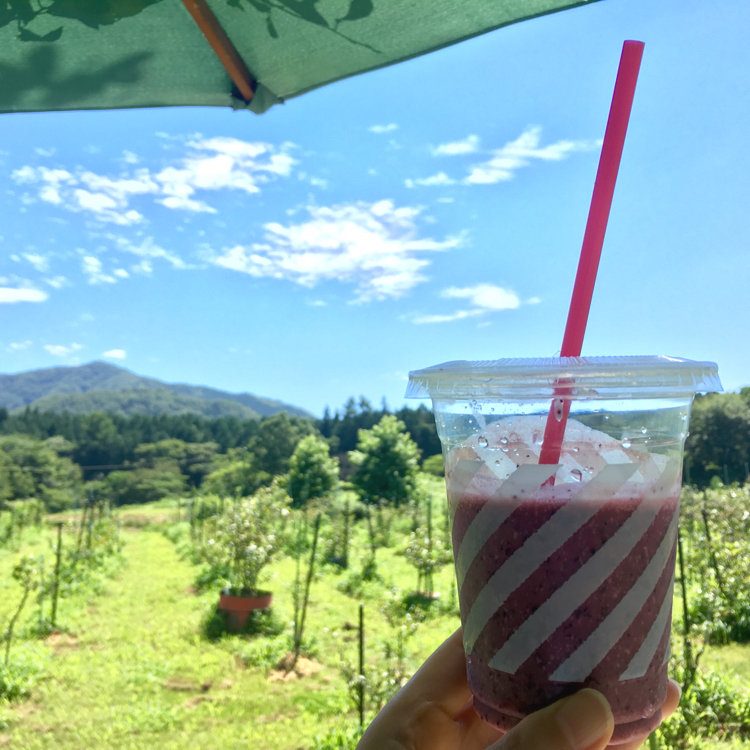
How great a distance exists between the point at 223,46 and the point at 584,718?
5.06 feet

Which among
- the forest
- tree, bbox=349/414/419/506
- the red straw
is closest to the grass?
the red straw

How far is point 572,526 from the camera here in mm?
728

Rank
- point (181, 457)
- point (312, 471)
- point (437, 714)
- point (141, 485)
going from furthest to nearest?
point (181, 457)
point (141, 485)
point (312, 471)
point (437, 714)

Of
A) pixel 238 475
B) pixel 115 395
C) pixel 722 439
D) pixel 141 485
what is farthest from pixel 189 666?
pixel 115 395

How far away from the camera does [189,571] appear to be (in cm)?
891

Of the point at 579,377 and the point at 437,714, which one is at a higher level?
the point at 579,377

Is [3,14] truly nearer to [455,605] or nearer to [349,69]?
[349,69]

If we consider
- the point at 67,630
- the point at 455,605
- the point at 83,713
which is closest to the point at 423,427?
the point at 455,605

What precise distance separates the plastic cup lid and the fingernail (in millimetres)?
329

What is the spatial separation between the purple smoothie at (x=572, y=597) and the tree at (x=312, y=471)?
1727 centimetres

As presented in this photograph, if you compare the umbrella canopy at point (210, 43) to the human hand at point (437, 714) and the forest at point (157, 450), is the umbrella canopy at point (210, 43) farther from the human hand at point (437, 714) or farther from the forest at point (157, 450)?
the forest at point (157, 450)

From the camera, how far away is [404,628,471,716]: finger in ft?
3.39

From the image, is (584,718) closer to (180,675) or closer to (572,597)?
(572,597)

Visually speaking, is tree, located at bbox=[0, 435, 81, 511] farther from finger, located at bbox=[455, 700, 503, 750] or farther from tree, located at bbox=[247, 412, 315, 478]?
finger, located at bbox=[455, 700, 503, 750]
